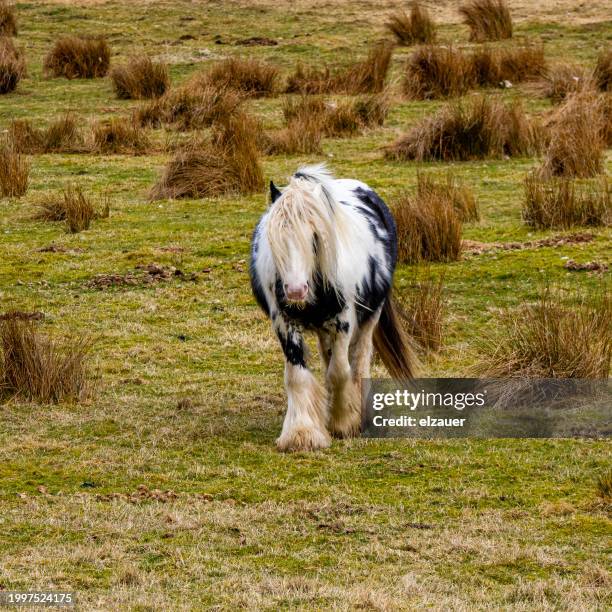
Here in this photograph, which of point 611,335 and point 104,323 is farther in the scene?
point 104,323

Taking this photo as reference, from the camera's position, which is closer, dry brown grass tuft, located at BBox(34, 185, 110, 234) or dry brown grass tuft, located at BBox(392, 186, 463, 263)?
dry brown grass tuft, located at BBox(392, 186, 463, 263)

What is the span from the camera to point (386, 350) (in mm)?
8266

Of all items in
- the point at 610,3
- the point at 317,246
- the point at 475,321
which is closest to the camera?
the point at 317,246

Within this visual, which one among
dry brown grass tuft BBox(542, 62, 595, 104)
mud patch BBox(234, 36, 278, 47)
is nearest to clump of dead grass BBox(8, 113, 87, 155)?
dry brown grass tuft BBox(542, 62, 595, 104)

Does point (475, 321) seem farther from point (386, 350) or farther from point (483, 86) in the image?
point (483, 86)

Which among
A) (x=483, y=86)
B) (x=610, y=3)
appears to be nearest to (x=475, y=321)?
(x=483, y=86)

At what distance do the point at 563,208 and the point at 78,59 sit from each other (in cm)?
1174

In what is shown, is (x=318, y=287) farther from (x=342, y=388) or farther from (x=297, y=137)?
(x=297, y=137)

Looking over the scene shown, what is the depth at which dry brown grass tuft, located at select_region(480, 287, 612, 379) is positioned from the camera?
8.00m

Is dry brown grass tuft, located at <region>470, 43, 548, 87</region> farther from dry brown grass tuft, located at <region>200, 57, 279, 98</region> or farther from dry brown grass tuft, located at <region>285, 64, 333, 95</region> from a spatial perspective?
dry brown grass tuft, located at <region>200, 57, 279, 98</region>

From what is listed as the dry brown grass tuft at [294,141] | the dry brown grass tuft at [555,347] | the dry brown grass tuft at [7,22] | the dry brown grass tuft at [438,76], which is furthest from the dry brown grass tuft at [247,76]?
the dry brown grass tuft at [555,347]

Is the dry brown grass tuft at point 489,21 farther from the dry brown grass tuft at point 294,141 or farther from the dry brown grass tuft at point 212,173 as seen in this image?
the dry brown grass tuft at point 212,173

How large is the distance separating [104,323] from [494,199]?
526 centimetres

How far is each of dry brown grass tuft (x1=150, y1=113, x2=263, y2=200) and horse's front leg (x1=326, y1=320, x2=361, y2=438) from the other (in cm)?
713
